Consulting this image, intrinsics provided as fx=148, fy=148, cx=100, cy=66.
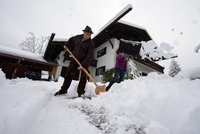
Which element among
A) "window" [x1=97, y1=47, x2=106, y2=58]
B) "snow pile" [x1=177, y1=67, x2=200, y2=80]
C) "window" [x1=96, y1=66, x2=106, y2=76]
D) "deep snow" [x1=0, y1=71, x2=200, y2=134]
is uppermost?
"window" [x1=97, y1=47, x2=106, y2=58]

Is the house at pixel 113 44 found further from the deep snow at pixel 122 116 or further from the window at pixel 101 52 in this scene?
the deep snow at pixel 122 116

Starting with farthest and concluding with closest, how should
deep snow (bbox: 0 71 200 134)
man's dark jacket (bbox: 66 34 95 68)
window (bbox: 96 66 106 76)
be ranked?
window (bbox: 96 66 106 76)
man's dark jacket (bbox: 66 34 95 68)
deep snow (bbox: 0 71 200 134)

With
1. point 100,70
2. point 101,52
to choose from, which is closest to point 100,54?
point 101,52

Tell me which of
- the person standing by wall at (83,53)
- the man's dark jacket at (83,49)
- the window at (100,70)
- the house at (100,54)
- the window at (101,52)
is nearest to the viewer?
the person standing by wall at (83,53)

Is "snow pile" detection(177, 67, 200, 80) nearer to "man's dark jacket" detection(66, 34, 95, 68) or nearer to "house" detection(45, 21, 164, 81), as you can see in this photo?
"man's dark jacket" detection(66, 34, 95, 68)

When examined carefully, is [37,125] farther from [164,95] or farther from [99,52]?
[99,52]

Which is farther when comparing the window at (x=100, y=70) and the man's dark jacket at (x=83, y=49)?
the window at (x=100, y=70)

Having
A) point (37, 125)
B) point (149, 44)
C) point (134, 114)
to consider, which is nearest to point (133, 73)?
point (149, 44)

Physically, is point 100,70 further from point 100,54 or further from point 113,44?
point 113,44

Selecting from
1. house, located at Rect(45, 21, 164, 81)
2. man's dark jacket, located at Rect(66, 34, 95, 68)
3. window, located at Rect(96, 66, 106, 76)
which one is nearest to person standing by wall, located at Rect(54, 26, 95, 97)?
man's dark jacket, located at Rect(66, 34, 95, 68)

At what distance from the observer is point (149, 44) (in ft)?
40.1

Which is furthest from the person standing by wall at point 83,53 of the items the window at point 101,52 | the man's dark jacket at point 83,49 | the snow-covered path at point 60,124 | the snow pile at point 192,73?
the window at point 101,52

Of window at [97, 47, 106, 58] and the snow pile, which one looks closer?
the snow pile

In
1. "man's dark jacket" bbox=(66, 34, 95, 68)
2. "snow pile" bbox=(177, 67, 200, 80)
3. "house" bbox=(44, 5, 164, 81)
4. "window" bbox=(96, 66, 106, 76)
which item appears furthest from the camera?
"window" bbox=(96, 66, 106, 76)
